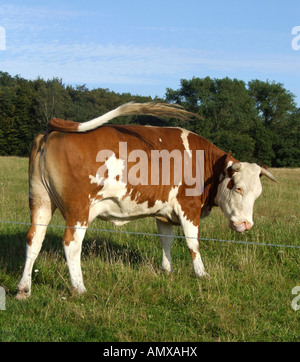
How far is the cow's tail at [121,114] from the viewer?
477cm

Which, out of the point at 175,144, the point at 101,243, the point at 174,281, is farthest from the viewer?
the point at 101,243

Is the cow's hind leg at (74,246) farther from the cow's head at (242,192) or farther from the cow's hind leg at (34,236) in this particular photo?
the cow's head at (242,192)

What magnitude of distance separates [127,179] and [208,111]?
55938mm

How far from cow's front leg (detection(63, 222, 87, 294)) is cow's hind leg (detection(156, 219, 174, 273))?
1375 mm

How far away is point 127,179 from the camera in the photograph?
497 cm

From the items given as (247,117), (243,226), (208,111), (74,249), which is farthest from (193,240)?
(247,117)

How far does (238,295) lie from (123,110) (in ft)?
8.72

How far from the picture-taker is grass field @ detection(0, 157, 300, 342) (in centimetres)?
392

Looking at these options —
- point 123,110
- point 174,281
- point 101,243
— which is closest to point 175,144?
point 123,110

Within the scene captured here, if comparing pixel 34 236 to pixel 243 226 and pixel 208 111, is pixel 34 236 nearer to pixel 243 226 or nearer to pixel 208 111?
pixel 243 226

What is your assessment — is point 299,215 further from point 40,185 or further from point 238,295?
point 40,185

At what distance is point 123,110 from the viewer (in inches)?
192

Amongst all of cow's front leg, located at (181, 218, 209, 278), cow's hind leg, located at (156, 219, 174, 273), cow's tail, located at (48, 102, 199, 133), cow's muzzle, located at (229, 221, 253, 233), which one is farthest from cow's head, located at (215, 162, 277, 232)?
cow's tail, located at (48, 102, 199, 133)
